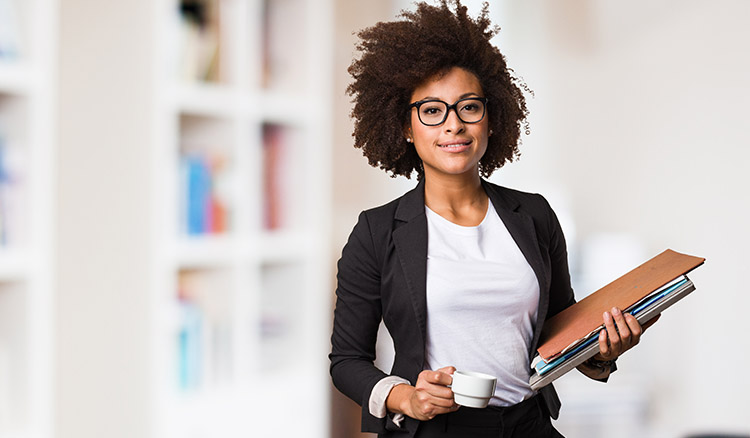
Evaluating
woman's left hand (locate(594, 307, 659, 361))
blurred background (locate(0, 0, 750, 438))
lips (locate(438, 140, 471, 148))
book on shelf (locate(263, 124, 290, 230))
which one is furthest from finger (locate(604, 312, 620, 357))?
book on shelf (locate(263, 124, 290, 230))

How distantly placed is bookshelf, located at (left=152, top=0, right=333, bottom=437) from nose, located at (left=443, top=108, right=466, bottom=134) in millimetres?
1610

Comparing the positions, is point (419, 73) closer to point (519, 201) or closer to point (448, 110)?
point (448, 110)

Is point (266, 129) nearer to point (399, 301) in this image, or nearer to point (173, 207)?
point (173, 207)

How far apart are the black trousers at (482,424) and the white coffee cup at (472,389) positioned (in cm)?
9

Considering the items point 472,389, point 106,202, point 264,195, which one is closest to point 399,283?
point 472,389

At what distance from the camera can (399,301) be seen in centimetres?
92

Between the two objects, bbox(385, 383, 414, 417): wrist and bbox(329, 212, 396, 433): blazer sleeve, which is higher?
bbox(329, 212, 396, 433): blazer sleeve

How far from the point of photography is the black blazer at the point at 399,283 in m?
0.92

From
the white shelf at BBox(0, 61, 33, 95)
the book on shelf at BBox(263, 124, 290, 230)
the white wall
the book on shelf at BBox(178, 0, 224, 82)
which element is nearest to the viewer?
the white shelf at BBox(0, 61, 33, 95)

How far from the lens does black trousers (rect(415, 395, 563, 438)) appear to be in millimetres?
Result: 921

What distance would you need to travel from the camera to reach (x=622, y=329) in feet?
2.80

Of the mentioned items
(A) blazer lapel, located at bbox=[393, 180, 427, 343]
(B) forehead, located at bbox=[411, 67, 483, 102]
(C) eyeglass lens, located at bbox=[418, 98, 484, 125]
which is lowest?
(A) blazer lapel, located at bbox=[393, 180, 427, 343]

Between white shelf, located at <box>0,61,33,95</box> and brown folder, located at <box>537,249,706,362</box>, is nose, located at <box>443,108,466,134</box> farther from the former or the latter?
white shelf, located at <box>0,61,33,95</box>

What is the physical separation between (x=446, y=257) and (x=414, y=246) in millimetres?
39
